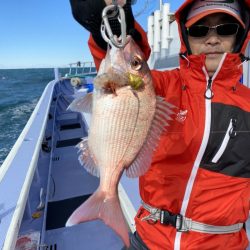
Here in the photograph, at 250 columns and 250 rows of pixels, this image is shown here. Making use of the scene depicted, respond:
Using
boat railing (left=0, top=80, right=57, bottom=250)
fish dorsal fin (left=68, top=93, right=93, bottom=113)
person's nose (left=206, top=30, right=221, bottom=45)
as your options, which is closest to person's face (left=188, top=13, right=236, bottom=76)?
person's nose (left=206, top=30, right=221, bottom=45)

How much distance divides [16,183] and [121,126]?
125 centimetres

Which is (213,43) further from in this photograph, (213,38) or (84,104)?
(84,104)

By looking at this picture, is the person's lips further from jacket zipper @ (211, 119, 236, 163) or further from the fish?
the fish

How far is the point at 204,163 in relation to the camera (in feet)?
5.07

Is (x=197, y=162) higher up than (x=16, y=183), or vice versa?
(x=197, y=162)

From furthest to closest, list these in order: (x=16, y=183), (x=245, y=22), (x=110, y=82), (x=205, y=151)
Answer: (x=16, y=183), (x=245, y=22), (x=205, y=151), (x=110, y=82)

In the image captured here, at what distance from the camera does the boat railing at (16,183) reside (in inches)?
65.1

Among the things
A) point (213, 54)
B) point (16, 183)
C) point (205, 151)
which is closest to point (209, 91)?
point (213, 54)

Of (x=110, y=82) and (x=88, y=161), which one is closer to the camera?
(x=110, y=82)

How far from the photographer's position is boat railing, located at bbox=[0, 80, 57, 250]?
5.43 ft

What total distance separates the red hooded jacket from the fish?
27 centimetres

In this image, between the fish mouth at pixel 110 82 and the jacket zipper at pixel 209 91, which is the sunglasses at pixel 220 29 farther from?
the fish mouth at pixel 110 82

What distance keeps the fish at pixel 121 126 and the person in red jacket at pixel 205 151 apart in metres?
0.26

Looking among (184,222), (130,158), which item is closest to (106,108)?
(130,158)
